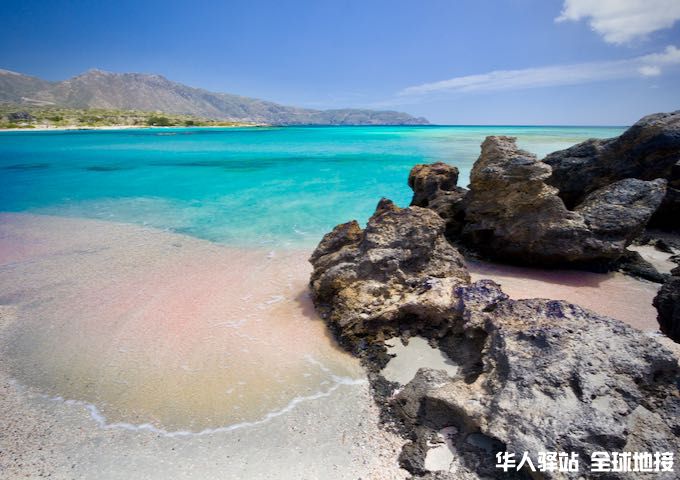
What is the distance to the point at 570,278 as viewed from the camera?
258 inches


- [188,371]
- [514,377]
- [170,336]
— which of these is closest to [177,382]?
[188,371]

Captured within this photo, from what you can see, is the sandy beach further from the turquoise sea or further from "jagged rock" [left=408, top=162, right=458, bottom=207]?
the turquoise sea

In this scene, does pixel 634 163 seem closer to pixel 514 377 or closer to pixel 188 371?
pixel 514 377

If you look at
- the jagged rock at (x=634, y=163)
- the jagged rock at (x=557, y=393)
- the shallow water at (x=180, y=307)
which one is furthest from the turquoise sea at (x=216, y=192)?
the jagged rock at (x=557, y=393)

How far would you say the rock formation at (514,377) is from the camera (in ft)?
8.82

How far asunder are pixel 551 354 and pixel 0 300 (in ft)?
25.2

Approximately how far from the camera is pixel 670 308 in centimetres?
414

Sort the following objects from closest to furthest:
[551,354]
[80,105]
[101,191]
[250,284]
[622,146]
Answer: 1. [551,354]
2. [250,284]
3. [622,146]
4. [101,191]
5. [80,105]

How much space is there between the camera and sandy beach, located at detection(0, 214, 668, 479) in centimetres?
319

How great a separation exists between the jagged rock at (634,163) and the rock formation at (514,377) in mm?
6914

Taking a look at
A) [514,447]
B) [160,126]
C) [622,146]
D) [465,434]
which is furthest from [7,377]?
[160,126]

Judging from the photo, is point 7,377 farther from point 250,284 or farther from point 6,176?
point 6,176

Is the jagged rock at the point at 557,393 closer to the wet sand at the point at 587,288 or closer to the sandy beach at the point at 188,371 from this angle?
the sandy beach at the point at 188,371

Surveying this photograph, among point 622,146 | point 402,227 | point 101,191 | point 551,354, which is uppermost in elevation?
point 622,146
